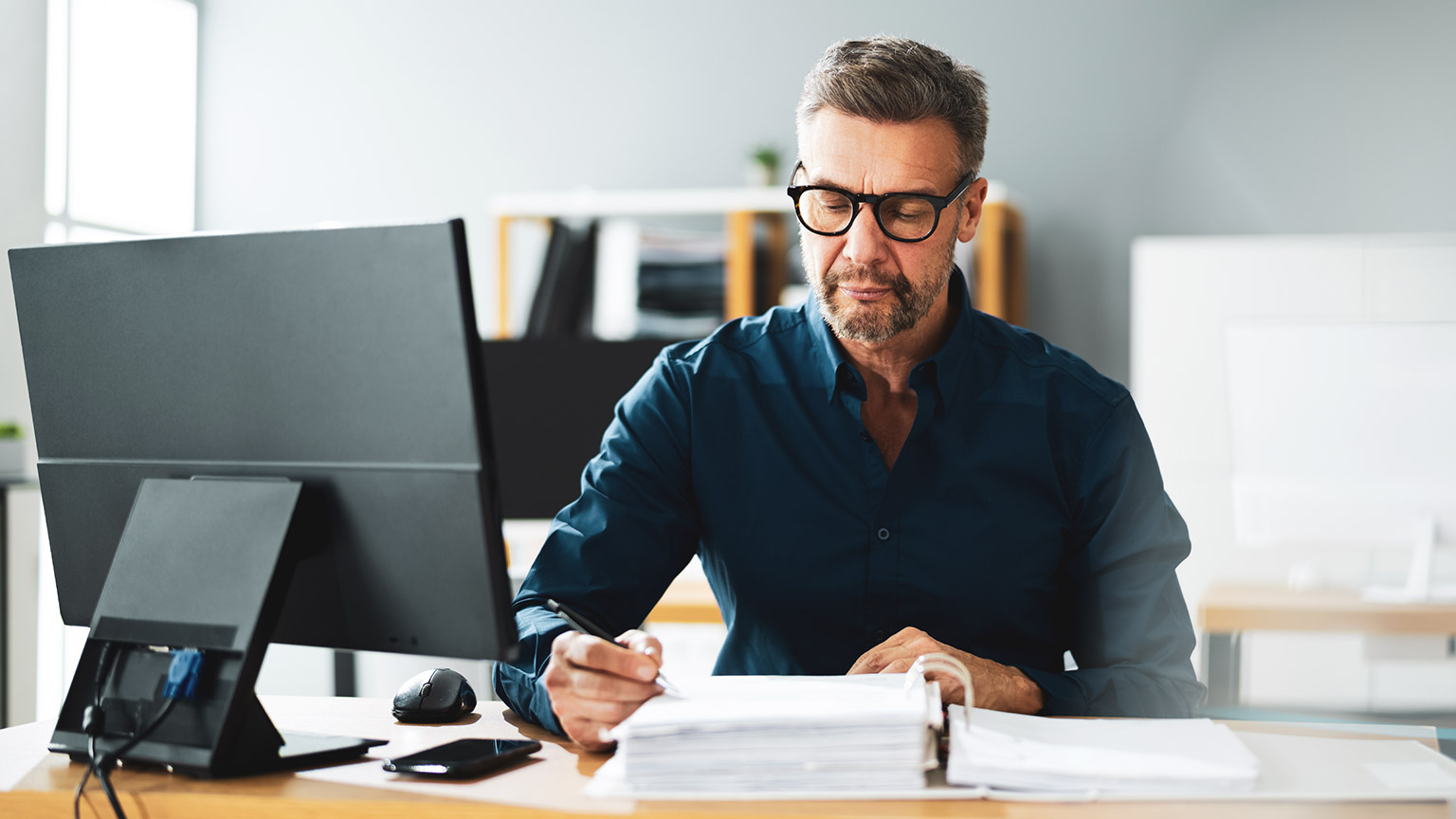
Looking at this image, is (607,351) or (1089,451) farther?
(607,351)

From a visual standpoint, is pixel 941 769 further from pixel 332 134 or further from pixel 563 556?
pixel 332 134

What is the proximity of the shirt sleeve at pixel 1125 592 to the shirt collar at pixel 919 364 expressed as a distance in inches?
7.0

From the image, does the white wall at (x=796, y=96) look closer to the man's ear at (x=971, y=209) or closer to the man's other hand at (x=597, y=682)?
the man's ear at (x=971, y=209)

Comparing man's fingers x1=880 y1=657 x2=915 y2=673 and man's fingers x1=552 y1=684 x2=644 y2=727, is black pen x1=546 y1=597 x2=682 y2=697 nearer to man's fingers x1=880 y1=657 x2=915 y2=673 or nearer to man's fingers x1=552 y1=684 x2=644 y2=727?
man's fingers x1=552 y1=684 x2=644 y2=727

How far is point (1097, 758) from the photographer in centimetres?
90

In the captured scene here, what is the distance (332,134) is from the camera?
14.0 ft

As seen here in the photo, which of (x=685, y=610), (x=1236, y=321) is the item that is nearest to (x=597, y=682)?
(x=685, y=610)

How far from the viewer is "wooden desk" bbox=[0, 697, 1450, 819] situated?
33.1 inches

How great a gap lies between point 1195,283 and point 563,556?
236 centimetres

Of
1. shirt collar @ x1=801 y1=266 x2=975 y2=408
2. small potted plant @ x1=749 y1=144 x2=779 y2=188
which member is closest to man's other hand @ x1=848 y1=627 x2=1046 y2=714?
shirt collar @ x1=801 y1=266 x2=975 y2=408

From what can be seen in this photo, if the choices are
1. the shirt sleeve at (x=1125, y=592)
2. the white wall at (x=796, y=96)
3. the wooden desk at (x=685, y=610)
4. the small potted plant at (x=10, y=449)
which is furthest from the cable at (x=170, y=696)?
the white wall at (x=796, y=96)

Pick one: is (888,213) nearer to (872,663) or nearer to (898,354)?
(898,354)

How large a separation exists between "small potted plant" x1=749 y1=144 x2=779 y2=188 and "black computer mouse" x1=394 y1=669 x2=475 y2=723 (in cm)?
270

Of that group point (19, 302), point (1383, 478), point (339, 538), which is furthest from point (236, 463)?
point (1383, 478)
